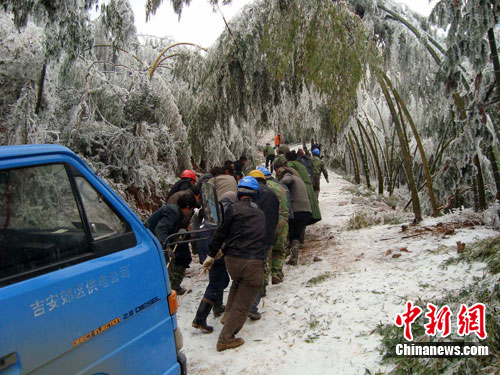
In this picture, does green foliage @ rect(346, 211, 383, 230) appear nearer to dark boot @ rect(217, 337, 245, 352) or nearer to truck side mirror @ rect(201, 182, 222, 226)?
dark boot @ rect(217, 337, 245, 352)

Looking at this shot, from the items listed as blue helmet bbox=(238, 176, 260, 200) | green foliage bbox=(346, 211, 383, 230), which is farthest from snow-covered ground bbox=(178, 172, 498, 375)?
blue helmet bbox=(238, 176, 260, 200)

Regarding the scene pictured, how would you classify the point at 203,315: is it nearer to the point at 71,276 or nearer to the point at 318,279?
the point at 318,279

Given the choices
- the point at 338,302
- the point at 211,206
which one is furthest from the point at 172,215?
the point at 338,302

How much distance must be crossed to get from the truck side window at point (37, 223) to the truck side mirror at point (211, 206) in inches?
39.7

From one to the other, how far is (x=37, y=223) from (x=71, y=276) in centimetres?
34

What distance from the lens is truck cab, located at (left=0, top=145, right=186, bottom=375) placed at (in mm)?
1880

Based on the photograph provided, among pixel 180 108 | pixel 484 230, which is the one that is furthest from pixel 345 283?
pixel 180 108

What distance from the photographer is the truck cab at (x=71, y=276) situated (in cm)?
188

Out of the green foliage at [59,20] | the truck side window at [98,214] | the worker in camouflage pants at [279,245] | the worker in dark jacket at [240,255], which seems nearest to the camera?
the truck side window at [98,214]

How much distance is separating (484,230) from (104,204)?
19.1 feet

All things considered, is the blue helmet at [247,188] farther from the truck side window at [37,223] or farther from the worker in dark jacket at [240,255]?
the truck side window at [37,223]

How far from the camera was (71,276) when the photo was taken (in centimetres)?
209

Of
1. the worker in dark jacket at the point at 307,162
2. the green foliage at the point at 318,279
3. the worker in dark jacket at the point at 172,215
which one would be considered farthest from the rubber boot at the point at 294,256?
the worker in dark jacket at the point at 307,162

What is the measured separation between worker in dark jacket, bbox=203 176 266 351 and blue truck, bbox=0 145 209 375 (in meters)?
1.58
